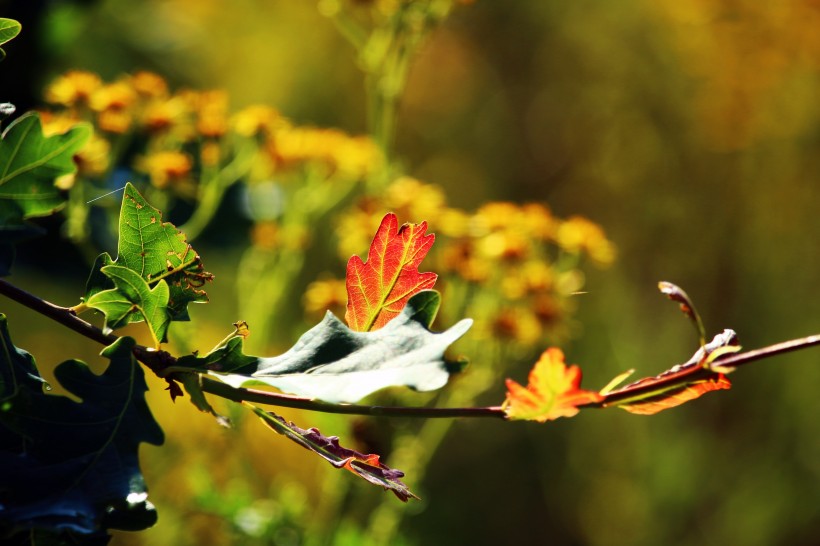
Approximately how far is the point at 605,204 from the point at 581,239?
5.66 feet

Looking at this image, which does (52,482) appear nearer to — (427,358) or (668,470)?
(427,358)

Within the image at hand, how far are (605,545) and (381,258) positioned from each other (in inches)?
80.1

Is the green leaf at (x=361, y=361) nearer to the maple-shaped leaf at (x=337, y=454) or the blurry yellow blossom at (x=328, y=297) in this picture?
the maple-shaped leaf at (x=337, y=454)

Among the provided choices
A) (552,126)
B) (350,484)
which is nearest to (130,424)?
(350,484)

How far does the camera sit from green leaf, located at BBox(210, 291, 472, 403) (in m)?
0.26

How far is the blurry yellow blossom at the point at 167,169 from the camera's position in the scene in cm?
74

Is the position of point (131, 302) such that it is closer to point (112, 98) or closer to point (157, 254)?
point (157, 254)

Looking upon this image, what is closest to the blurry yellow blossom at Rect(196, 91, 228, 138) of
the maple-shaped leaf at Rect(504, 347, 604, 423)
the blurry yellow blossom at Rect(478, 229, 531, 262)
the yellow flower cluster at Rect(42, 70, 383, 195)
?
the yellow flower cluster at Rect(42, 70, 383, 195)

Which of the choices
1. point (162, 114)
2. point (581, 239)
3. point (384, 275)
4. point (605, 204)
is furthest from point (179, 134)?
point (605, 204)

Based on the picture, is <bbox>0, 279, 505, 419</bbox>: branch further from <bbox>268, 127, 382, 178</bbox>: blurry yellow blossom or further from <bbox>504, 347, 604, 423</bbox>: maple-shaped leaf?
<bbox>268, 127, 382, 178</bbox>: blurry yellow blossom

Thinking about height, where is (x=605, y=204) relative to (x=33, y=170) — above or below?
above

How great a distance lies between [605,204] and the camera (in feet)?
8.39

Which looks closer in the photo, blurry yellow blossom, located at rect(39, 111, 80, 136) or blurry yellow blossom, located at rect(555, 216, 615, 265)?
blurry yellow blossom, located at rect(39, 111, 80, 136)

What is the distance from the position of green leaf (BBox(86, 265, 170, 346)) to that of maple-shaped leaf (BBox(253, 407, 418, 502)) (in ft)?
0.19
